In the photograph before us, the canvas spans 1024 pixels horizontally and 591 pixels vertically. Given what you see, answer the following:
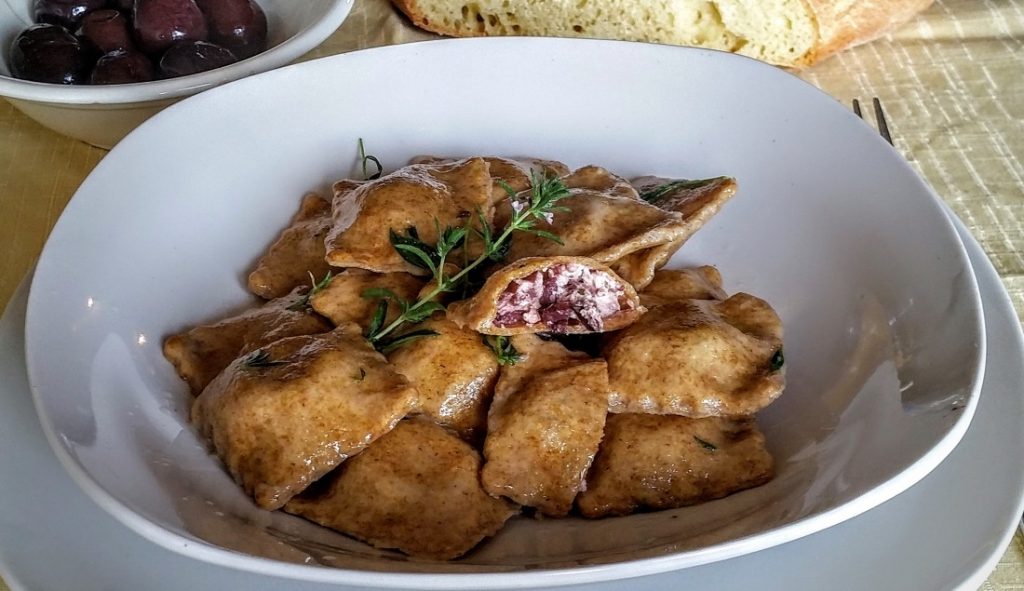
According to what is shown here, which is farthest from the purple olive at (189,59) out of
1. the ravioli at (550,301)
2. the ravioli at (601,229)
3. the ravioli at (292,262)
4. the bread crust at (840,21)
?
the ravioli at (550,301)

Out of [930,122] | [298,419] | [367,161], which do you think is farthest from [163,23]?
[930,122]

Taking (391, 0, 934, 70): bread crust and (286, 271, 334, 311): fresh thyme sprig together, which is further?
(391, 0, 934, 70): bread crust

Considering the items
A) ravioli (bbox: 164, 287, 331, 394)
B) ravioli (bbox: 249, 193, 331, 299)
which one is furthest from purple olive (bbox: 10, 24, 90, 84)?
ravioli (bbox: 164, 287, 331, 394)

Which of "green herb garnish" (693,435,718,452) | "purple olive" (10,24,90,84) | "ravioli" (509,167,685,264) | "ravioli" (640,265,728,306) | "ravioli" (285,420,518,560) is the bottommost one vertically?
"ravioli" (285,420,518,560)

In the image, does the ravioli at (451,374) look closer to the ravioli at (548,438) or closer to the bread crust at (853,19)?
the ravioli at (548,438)

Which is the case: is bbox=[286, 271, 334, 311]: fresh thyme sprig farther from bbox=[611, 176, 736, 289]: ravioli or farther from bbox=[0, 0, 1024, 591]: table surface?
bbox=[0, 0, 1024, 591]: table surface

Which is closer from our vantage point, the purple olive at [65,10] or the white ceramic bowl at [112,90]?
the white ceramic bowl at [112,90]

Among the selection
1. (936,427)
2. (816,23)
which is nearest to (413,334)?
(936,427)

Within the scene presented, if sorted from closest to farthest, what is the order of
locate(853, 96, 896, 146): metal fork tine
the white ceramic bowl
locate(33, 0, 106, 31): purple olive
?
1. the white ceramic bowl
2. locate(33, 0, 106, 31): purple olive
3. locate(853, 96, 896, 146): metal fork tine
